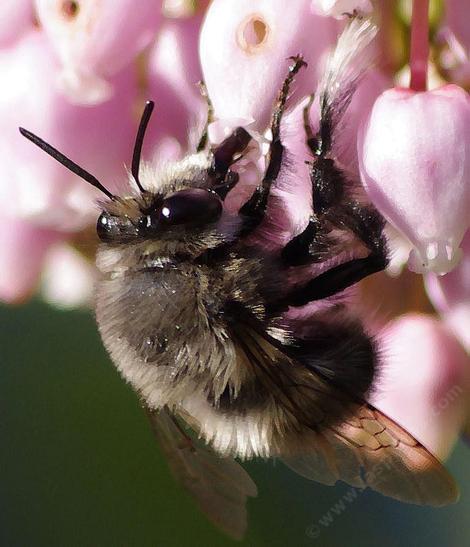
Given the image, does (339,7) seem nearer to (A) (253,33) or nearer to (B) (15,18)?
(A) (253,33)

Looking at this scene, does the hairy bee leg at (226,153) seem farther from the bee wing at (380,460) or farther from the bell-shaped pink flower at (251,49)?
the bee wing at (380,460)

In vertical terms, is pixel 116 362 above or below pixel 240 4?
below

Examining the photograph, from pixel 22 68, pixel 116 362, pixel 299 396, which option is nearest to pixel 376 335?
pixel 299 396

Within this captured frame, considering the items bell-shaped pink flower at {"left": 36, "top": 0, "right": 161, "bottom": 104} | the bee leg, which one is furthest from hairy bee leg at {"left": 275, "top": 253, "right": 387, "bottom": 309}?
bell-shaped pink flower at {"left": 36, "top": 0, "right": 161, "bottom": 104}

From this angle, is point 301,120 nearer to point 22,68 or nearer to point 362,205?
point 362,205

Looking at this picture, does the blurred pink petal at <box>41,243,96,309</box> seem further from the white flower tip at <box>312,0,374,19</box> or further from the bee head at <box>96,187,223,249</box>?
the white flower tip at <box>312,0,374,19</box>

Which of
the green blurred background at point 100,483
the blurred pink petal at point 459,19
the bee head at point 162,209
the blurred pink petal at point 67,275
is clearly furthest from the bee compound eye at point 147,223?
the green blurred background at point 100,483

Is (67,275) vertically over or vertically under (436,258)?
under

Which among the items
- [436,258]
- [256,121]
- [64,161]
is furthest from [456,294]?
[64,161]
